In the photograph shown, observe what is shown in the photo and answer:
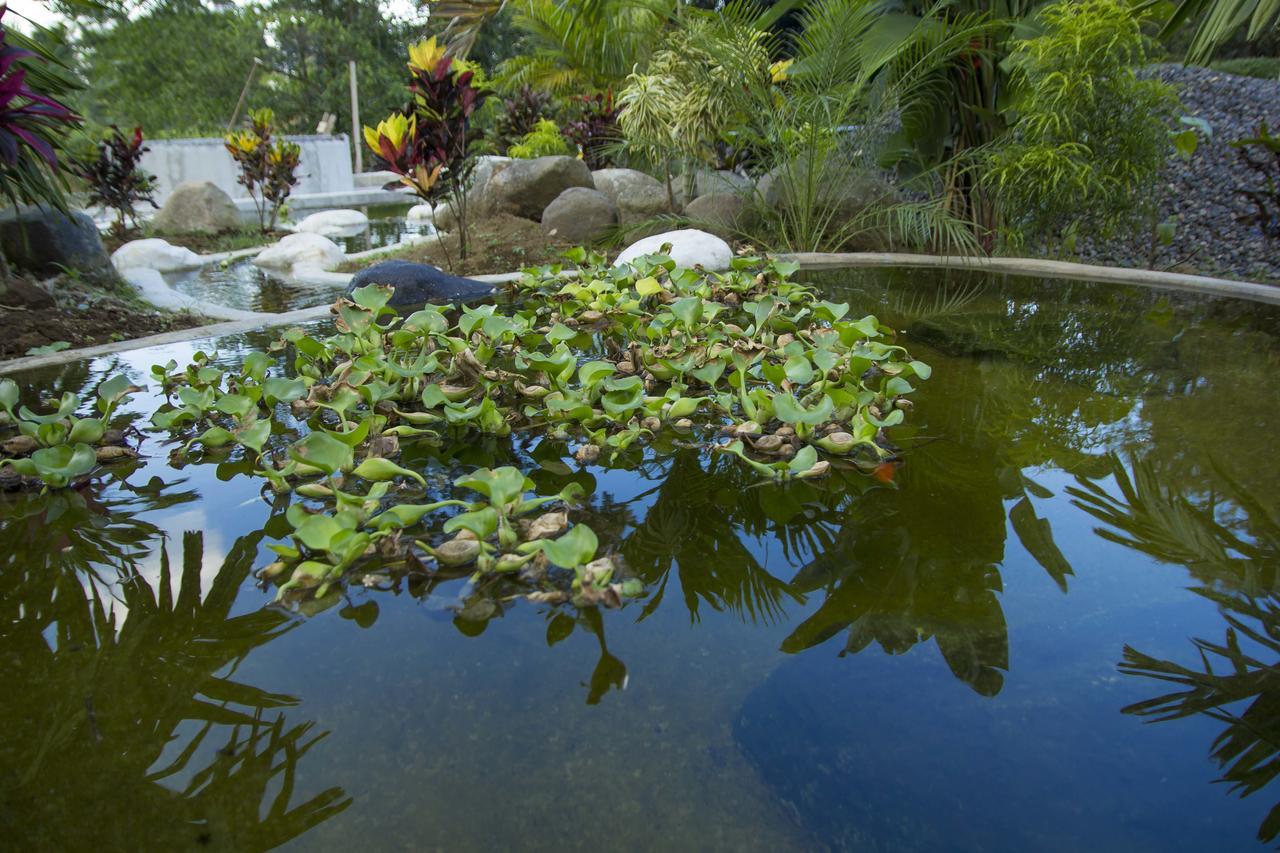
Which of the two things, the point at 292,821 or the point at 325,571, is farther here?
the point at 325,571

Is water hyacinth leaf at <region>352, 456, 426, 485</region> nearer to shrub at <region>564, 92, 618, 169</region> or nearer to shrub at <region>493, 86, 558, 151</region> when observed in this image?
shrub at <region>564, 92, 618, 169</region>

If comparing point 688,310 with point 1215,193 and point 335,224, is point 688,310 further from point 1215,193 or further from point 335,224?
point 335,224

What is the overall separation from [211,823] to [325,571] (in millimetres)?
560

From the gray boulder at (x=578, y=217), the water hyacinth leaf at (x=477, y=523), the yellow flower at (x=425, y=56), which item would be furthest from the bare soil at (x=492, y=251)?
the water hyacinth leaf at (x=477, y=523)

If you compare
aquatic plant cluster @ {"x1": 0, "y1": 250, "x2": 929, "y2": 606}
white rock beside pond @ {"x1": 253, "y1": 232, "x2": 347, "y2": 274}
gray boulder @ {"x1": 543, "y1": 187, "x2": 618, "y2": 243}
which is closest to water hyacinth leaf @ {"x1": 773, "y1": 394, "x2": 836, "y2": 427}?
aquatic plant cluster @ {"x1": 0, "y1": 250, "x2": 929, "y2": 606}

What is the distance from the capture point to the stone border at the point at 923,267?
330cm

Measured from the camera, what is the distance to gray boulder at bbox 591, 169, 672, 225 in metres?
7.80

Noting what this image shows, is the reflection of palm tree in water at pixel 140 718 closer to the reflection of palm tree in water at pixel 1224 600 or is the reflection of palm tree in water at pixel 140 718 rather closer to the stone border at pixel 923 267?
the reflection of palm tree in water at pixel 1224 600

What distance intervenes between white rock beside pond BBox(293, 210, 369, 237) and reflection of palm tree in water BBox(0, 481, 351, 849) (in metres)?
8.95

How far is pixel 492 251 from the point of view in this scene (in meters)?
6.41

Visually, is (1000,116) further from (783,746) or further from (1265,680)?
(783,746)

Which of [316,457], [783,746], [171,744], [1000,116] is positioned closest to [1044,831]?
[783,746]

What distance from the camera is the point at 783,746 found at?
1.13 meters

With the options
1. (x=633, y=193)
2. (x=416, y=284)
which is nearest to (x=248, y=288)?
(x=416, y=284)
